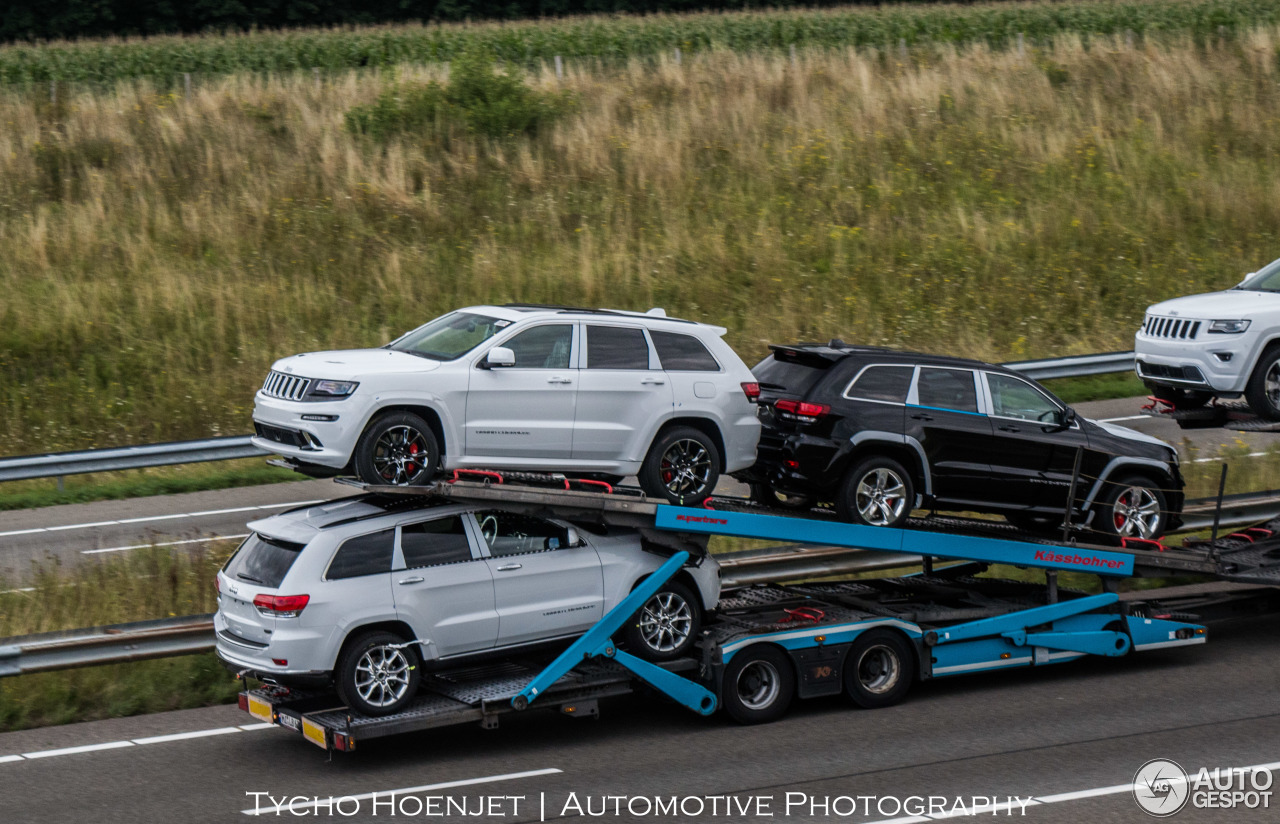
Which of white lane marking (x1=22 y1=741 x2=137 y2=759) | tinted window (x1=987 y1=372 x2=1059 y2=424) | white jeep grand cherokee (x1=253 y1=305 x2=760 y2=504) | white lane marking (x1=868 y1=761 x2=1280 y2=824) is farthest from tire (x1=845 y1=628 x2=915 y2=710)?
white lane marking (x1=22 y1=741 x2=137 y2=759)

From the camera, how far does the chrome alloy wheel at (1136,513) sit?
13234mm

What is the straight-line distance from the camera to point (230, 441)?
17922 millimetres

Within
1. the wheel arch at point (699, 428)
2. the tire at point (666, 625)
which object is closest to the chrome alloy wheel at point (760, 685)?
the tire at point (666, 625)

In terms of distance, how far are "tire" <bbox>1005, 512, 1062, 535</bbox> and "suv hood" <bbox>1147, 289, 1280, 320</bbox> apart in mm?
2410

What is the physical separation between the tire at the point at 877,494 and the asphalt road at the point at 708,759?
1.64 metres

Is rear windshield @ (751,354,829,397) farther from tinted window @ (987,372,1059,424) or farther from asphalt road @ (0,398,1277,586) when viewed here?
asphalt road @ (0,398,1277,586)

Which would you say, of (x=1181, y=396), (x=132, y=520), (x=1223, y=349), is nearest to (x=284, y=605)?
(x=132, y=520)

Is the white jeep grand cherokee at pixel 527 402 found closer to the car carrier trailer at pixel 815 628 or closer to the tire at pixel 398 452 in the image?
the tire at pixel 398 452

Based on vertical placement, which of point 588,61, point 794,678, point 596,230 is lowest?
point 794,678

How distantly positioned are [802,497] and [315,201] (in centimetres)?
1735

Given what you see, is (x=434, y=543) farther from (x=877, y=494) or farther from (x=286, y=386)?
(x=877, y=494)

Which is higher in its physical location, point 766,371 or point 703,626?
point 766,371

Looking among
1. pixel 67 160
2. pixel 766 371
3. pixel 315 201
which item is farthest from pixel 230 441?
pixel 67 160

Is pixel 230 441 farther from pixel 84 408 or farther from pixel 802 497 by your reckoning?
pixel 802 497
